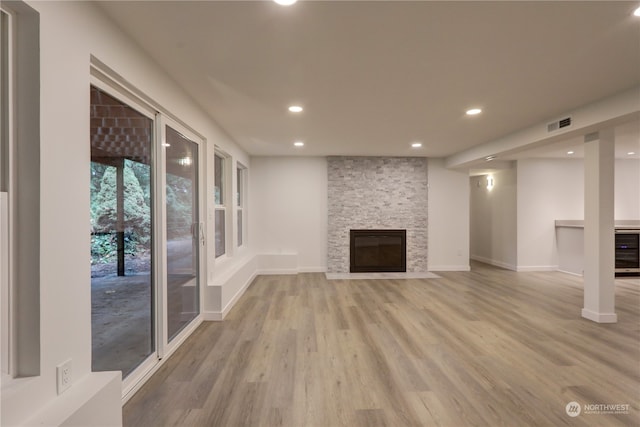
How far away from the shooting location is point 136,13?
71.7 inches

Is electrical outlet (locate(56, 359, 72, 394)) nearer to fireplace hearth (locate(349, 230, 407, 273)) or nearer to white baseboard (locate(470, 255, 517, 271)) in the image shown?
fireplace hearth (locate(349, 230, 407, 273))

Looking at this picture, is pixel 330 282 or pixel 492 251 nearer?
pixel 330 282

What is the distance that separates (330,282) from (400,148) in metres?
2.85

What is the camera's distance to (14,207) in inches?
51.8

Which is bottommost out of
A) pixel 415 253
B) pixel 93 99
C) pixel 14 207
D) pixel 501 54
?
pixel 415 253

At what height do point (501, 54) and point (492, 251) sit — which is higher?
point (501, 54)

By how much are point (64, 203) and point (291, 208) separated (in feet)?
17.3

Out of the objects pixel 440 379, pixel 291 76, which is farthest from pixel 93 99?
pixel 440 379

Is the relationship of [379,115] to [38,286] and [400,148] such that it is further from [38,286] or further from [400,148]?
[38,286]

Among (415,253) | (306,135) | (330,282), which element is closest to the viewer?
(306,135)

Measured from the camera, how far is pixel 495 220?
7504 millimetres

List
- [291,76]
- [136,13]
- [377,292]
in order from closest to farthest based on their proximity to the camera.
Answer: [136,13] → [291,76] → [377,292]

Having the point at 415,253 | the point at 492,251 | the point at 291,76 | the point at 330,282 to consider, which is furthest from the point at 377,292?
the point at 492,251

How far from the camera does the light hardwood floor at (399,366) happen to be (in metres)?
1.99
